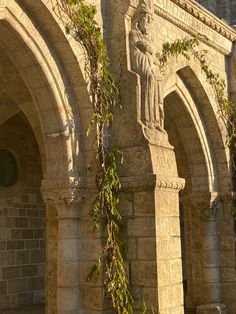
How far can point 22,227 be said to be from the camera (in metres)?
8.84

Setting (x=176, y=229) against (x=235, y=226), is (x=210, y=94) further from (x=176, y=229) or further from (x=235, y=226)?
Answer: (x=176, y=229)

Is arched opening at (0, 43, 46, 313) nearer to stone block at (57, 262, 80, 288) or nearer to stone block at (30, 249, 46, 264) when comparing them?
stone block at (30, 249, 46, 264)

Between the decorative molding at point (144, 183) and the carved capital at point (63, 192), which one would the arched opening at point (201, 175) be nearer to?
the decorative molding at point (144, 183)

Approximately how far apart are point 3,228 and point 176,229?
13.1 ft

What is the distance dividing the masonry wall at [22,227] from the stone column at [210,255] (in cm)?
312

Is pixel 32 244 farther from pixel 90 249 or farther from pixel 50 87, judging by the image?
pixel 50 87

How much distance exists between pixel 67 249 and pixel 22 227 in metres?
3.84

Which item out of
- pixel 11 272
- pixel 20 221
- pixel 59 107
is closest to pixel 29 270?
pixel 11 272

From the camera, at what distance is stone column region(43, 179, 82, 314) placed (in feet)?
16.8

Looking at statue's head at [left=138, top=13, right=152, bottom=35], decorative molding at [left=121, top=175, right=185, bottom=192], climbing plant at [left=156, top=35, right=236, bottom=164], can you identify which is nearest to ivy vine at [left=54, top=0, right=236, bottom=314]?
decorative molding at [left=121, top=175, right=185, bottom=192]

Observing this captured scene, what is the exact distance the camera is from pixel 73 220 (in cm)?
527

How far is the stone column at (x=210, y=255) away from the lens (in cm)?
759

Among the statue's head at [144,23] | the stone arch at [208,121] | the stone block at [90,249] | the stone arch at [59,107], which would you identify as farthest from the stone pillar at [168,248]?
the stone arch at [208,121]

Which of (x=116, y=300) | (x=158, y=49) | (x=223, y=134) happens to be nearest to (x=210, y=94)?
(x=223, y=134)
